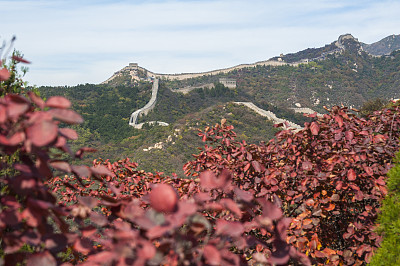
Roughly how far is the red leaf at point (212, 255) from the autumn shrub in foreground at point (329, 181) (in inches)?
58.2

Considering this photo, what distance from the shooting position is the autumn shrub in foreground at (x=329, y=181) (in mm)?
2662

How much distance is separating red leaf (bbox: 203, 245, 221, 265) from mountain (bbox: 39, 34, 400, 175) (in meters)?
14.8

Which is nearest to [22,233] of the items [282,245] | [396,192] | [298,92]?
[282,245]

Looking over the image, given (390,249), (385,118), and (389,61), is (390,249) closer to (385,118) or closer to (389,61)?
(385,118)

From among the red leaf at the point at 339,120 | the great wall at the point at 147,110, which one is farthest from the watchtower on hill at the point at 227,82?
the red leaf at the point at 339,120

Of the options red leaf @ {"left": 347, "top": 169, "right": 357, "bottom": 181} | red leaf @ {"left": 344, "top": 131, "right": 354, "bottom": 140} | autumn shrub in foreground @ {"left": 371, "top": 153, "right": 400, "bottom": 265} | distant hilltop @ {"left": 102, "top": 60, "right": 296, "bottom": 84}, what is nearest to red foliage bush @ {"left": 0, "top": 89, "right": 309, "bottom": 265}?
autumn shrub in foreground @ {"left": 371, "top": 153, "right": 400, "bottom": 265}

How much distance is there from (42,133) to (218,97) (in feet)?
153

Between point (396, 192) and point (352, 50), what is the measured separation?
95.7 meters

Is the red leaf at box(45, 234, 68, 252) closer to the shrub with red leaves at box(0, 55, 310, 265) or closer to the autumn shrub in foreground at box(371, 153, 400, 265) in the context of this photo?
the shrub with red leaves at box(0, 55, 310, 265)

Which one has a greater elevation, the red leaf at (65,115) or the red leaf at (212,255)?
the red leaf at (65,115)

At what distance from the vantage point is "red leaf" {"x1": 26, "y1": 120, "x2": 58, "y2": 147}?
3.09 feet

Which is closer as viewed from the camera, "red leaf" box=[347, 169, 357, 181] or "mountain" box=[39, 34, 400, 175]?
"red leaf" box=[347, 169, 357, 181]

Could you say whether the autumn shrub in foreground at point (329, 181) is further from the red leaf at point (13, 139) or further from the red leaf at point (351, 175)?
the red leaf at point (13, 139)

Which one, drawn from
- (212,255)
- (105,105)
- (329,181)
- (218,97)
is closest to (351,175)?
(329,181)
